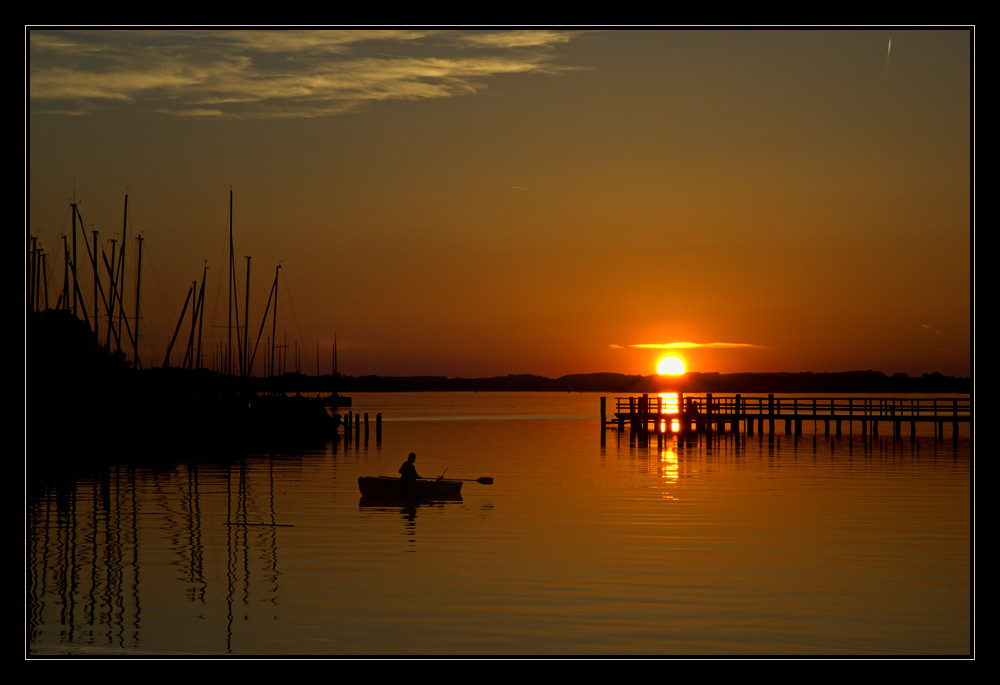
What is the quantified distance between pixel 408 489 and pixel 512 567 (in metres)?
12.2

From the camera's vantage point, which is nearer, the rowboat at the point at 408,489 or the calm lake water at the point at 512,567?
the calm lake water at the point at 512,567

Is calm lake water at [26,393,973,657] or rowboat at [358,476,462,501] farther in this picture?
rowboat at [358,476,462,501]

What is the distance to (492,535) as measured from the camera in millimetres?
28703

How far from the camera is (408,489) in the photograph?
35.3 meters

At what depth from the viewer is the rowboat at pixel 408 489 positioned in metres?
35.2

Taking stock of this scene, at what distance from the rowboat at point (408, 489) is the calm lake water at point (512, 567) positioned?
71 centimetres

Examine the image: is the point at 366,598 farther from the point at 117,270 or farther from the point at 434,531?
the point at 117,270

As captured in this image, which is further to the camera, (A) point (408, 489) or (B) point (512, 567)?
(A) point (408, 489)

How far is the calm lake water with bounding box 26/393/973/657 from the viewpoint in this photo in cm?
1742

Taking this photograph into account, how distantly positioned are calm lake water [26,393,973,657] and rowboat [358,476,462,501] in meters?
0.71

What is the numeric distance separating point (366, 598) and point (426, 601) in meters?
→ 1.24

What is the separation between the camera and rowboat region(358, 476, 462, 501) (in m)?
35.2

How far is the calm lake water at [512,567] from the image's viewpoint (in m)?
17.4
